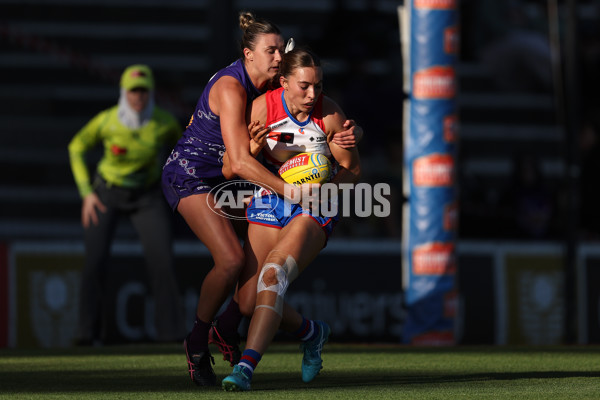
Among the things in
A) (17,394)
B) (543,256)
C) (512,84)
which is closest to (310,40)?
(512,84)

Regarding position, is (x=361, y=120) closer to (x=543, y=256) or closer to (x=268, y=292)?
(x=543, y=256)

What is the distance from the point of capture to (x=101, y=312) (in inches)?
414

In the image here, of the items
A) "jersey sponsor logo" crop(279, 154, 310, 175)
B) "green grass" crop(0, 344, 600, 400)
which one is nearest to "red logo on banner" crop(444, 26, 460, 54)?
"green grass" crop(0, 344, 600, 400)

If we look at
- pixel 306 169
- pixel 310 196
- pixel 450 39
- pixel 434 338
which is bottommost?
pixel 434 338

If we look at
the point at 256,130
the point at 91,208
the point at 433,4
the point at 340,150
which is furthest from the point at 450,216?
the point at 256,130

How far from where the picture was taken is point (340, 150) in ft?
22.7

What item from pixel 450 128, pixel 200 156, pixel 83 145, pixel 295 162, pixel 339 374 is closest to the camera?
pixel 295 162

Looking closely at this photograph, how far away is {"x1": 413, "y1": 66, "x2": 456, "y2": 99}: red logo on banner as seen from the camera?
11.3 meters

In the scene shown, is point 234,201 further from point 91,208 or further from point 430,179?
point 430,179

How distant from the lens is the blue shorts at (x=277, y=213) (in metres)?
6.88

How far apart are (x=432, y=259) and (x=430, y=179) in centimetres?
72

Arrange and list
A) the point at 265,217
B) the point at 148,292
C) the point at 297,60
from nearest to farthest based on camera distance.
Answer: the point at 297,60 → the point at 265,217 → the point at 148,292

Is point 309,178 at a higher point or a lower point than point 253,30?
lower

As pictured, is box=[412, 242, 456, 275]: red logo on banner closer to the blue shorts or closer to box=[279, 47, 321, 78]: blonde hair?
the blue shorts
